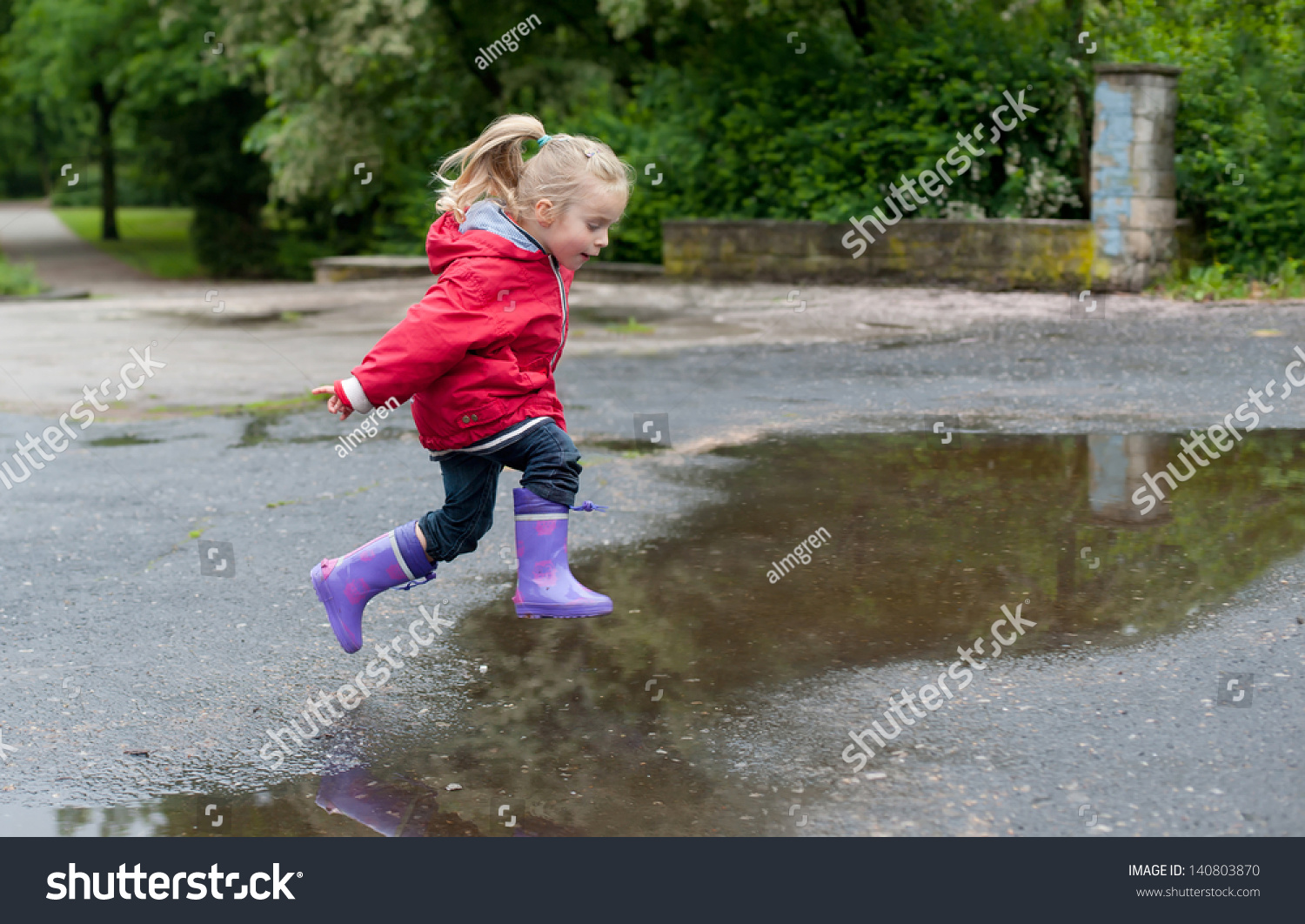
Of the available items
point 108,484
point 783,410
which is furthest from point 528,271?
point 783,410

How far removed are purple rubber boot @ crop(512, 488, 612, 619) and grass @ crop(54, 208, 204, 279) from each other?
27.2 meters

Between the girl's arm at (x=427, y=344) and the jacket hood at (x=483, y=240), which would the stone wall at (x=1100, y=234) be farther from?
the girl's arm at (x=427, y=344)

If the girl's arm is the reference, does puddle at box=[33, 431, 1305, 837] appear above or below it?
below

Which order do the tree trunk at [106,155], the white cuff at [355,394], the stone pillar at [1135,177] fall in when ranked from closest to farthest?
the white cuff at [355,394] → the stone pillar at [1135,177] → the tree trunk at [106,155]

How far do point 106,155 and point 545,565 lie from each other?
36731mm

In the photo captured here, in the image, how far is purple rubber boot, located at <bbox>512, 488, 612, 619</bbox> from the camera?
3975 millimetres

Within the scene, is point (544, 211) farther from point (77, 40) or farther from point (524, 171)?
point (77, 40)

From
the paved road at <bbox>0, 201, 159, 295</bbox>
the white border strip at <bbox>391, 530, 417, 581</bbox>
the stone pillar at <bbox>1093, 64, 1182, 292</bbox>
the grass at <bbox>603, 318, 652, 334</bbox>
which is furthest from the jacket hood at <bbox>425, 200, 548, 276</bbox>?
the paved road at <bbox>0, 201, 159, 295</bbox>

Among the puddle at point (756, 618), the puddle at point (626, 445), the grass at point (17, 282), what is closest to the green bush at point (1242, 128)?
the puddle at point (756, 618)

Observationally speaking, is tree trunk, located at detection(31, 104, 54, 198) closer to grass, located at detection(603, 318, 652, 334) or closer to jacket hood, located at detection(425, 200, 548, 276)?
grass, located at detection(603, 318, 652, 334)

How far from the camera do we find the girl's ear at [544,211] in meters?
3.82

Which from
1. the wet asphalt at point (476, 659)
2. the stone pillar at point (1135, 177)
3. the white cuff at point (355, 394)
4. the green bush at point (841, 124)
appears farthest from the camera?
the green bush at point (841, 124)

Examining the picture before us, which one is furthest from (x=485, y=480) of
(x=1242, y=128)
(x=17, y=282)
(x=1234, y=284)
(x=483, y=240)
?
(x=17, y=282)
